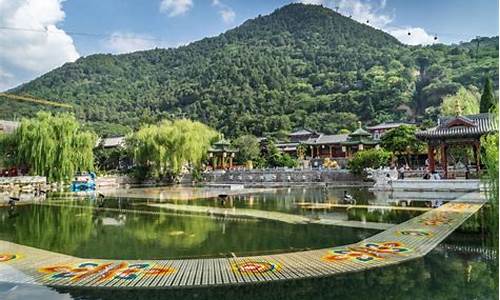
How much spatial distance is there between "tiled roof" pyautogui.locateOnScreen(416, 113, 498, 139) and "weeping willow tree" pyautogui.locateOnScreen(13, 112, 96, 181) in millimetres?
20814

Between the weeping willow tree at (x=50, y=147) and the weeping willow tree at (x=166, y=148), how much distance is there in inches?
213

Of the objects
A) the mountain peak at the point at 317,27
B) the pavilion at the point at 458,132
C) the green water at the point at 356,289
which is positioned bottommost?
the green water at the point at 356,289

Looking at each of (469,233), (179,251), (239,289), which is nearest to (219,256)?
(179,251)

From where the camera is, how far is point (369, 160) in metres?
27.0

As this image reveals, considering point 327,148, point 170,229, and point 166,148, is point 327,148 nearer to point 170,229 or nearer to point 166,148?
point 166,148

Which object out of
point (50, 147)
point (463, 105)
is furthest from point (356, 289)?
point (463, 105)

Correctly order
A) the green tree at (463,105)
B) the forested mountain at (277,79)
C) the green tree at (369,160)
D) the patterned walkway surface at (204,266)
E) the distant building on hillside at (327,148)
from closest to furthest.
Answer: the patterned walkway surface at (204,266) → the green tree at (369,160) → the green tree at (463,105) → the distant building on hillside at (327,148) → the forested mountain at (277,79)

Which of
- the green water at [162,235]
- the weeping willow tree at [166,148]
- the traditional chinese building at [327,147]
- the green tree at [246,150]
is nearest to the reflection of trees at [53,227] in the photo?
the green water at [162,235]

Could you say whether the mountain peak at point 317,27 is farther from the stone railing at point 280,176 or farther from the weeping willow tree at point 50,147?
the weeping willow tree at point 50,147

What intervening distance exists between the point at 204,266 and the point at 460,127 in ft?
58.5

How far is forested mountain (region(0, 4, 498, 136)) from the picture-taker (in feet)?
213

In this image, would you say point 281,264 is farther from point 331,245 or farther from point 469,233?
point 469,233

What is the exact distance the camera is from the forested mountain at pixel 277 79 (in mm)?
64812

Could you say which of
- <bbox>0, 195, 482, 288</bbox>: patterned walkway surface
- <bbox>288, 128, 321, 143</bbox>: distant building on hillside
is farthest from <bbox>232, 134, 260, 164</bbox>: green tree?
<bbox>0, 195, 482, 288</bbox>: patterned walkway surface
